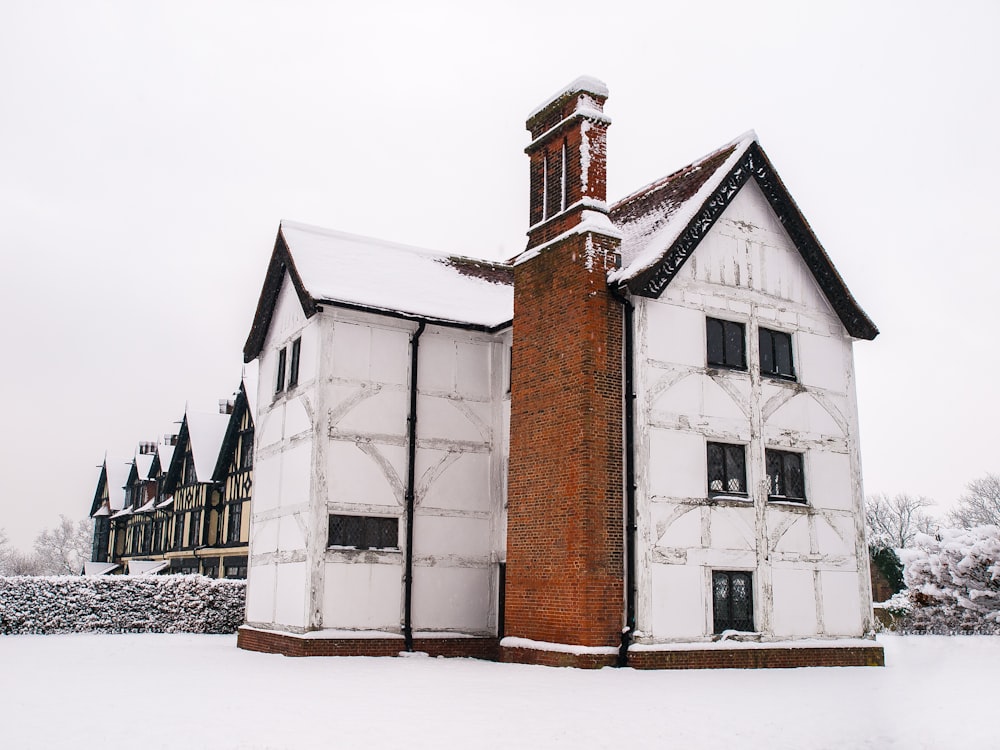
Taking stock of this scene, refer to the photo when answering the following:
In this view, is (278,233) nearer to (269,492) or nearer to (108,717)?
(269,492)

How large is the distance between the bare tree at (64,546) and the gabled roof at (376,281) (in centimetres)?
8734

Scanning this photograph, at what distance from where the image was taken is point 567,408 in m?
15.8

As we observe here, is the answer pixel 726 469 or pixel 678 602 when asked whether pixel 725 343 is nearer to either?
pixel 726 469

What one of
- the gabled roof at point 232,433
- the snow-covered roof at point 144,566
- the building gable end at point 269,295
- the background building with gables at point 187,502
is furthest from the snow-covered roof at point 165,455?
the building gable end at point 269,295

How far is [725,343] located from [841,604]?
17.5ft

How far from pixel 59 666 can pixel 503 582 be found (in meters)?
8.25

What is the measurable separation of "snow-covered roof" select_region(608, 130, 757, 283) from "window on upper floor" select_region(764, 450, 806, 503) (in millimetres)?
→ 4418

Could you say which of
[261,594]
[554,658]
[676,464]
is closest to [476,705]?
[554,658]

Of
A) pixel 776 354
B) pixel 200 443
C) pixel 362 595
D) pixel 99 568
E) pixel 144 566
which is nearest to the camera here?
pixel 362 595

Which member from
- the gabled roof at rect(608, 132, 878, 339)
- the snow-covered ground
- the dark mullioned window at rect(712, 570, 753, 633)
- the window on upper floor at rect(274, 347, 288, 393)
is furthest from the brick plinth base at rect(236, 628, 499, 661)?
the gabled roof at rect(608, 132, 878, 339)

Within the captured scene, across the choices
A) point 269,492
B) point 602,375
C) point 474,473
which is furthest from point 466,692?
point 269,492

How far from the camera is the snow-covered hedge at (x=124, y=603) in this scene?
24062 millimetres

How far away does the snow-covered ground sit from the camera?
29.3ft

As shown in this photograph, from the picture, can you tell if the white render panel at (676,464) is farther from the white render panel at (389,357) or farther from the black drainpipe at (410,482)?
the white render panel at (389,357)
